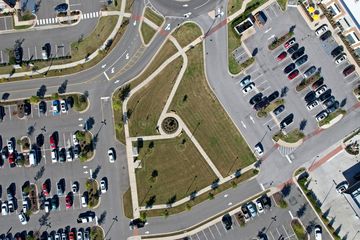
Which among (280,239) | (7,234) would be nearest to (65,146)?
(7,234)

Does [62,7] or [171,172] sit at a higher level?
[62,7]

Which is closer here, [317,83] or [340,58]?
Result: [340,58]

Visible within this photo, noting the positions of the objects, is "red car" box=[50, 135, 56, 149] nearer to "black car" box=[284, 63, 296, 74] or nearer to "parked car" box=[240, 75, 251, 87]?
"parked car" box=[240, 75, 251, 87]

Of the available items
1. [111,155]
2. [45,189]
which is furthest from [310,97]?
[45,189]

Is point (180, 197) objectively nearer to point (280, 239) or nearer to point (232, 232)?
point (232, 232)

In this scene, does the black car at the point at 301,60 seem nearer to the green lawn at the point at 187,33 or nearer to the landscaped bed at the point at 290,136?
the landscaped bed at the point at 290,136

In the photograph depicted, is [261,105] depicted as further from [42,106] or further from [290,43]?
[42,106]

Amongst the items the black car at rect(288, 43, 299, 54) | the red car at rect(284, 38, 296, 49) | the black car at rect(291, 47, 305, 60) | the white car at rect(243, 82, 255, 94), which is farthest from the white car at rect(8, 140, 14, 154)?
the black car at rect(291, 47, 305, 60)
